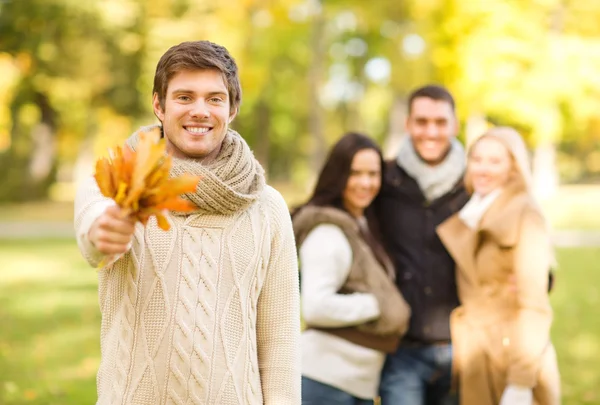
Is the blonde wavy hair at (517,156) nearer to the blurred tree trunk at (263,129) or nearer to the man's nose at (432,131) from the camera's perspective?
the man's nose at (432,131)

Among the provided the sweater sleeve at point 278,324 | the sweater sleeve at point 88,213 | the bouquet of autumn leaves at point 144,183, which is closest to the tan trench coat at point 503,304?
the sweater sleeve at point 278,324

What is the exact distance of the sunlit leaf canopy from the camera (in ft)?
80.9

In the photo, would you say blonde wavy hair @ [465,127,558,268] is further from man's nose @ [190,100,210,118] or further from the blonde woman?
man's nose @ [190,100,210,118]

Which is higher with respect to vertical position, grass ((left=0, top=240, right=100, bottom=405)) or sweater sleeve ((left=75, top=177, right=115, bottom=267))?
sweater sleeve ((left=75, top=177, right=115, bottom=267))

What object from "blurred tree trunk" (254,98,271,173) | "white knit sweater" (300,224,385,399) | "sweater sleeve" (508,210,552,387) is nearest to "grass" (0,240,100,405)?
"white knit sweater" (300,224,385,399)

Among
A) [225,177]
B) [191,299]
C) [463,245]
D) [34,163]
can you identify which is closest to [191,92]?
[225,177]

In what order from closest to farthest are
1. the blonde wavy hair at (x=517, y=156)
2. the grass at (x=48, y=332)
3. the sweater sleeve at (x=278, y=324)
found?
the sweater sleeve at (x=278, y=324) → the blonde wavy hair at (x=517, y=156) → the grass at (x=48, y=332)

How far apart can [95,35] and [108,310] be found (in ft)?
85.6

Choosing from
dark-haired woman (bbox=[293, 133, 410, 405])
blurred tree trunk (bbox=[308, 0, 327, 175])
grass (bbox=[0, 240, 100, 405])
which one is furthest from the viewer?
blurred tree trunk (bbox=[308, 0, 327, 175])

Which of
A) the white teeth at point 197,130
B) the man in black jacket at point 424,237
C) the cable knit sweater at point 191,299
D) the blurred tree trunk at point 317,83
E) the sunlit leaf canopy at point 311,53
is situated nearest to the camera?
the cable knit sweater at point 191,299

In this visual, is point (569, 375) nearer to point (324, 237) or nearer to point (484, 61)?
point (324, 237)

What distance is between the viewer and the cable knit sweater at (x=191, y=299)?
256 centimetres

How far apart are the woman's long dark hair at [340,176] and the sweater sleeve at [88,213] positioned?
1.91m

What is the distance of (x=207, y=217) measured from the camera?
8.78ft
